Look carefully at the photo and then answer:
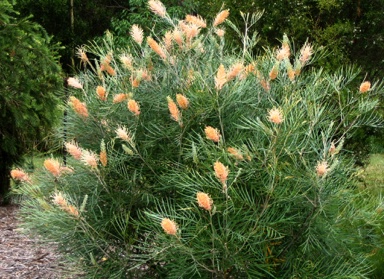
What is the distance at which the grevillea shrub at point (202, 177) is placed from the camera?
316cm

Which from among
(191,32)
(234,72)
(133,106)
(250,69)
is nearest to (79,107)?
(133,106)

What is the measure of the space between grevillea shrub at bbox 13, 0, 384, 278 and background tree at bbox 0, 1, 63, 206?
13.7 ft

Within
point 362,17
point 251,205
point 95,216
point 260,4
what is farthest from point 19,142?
point 251,205

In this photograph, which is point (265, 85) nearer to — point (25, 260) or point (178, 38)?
point (178, 38)

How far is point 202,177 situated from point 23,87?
526 centimetres

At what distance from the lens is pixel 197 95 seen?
3410 millimetres

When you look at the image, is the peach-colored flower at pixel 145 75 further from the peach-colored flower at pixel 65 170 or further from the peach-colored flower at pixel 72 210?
the peach-colored flower at pixel 72 210

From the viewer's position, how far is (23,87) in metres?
7.92

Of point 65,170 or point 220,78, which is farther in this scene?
point 65,170

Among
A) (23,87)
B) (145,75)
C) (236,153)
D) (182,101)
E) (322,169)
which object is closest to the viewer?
(322,169)

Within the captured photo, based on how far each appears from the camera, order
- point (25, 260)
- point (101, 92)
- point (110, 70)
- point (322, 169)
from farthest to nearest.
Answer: point (25, 260), point (110, 70), point (101, 92), point (322, 169)

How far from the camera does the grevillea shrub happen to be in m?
3.16

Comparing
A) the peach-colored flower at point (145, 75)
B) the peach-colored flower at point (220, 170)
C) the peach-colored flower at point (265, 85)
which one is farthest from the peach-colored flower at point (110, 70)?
the peach-colored flower at point (220, 170)

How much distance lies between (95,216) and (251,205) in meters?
0.88
